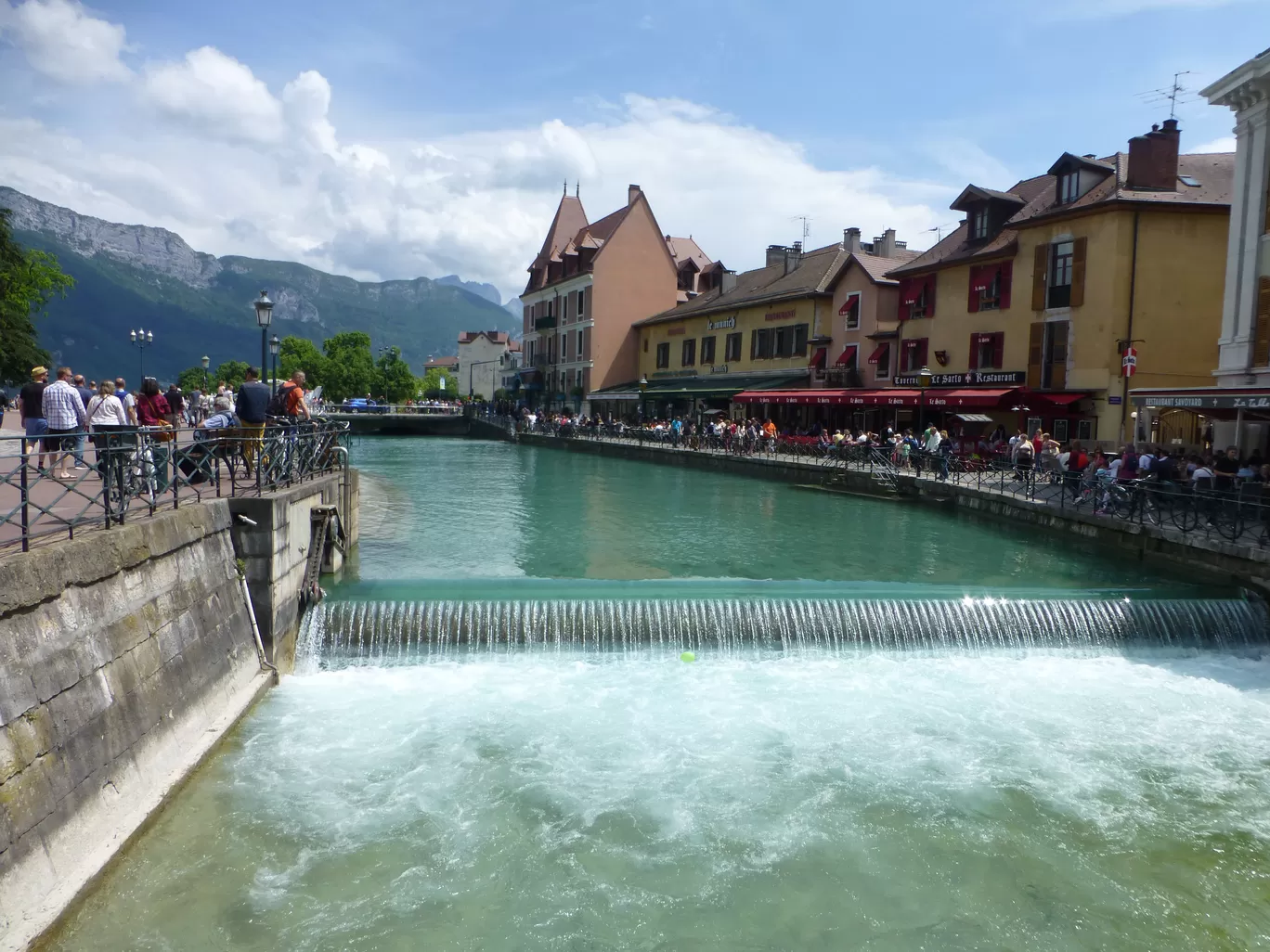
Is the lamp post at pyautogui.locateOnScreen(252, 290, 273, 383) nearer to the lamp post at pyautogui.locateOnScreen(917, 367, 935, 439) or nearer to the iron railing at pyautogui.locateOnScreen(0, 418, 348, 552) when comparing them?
the iron railing at pyautogui.locateOnScreen(0, 418, 348, 552)

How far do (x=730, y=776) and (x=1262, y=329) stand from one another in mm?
18384

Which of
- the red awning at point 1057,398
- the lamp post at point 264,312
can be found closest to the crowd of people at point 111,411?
the lamp post at point 264,312

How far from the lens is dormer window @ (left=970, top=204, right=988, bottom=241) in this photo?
34625 mm

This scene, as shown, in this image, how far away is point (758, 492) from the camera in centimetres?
2923

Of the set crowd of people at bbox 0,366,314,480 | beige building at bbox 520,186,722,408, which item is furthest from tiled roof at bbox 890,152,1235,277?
crowd of people at bbox 0,366,314,480

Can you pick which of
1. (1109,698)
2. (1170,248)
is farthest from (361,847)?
(1170,248)

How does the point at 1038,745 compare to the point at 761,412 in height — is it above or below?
below

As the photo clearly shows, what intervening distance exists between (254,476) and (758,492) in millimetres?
19408

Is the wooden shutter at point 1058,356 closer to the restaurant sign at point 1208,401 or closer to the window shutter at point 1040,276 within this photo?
the window shutter at point 1040,276

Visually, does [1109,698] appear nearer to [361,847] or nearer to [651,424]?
[361,847]

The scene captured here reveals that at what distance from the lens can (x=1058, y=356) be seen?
30188mm

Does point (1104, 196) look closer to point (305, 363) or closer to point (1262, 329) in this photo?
point (1262, 329)

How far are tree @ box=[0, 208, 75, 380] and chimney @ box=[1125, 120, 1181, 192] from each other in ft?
139

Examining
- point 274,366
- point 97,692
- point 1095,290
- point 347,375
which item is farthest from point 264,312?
point 347,375
